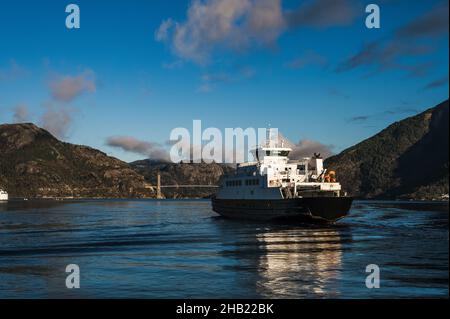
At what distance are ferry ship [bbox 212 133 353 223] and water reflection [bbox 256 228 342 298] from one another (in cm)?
1187

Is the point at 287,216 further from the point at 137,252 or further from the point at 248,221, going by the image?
the point at 137,252

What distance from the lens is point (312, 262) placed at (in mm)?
33594

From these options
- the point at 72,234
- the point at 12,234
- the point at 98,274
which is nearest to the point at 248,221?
the point at 72,234

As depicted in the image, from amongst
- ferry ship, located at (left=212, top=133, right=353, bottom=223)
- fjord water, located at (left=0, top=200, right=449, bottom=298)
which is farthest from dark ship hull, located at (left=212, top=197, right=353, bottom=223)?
fjord water, located at (left=0, top=200, right=449, bottom=298)

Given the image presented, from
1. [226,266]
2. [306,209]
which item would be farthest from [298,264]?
[306,209]

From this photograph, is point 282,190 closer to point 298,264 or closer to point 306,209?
point 306,209

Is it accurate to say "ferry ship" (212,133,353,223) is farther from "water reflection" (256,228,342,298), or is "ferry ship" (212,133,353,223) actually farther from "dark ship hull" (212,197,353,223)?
"water reflection" (256,228,342,298)

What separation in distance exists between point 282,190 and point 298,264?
37.8 m

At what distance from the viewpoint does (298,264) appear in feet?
107

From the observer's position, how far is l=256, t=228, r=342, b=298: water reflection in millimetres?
24133

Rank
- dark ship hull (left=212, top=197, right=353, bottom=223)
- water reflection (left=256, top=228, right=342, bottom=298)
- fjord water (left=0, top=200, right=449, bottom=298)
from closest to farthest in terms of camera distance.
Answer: fjord water (left=0, top=200, right=449, bottom=298)
water reflection (left=256, top=228, right=342, bottom=298)
dark ship hull (left=212, top=197, right=353, bottom=223)

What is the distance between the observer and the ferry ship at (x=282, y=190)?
65938 mm

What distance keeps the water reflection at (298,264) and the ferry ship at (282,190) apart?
11.9 meters

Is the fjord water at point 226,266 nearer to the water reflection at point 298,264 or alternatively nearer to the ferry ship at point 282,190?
the water reflection at point 298,264
